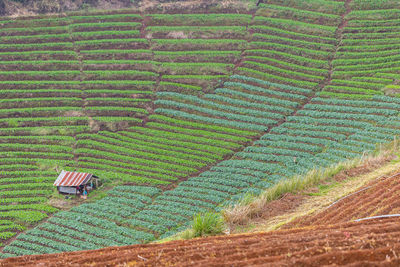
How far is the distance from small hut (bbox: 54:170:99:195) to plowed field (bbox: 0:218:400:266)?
21259mm

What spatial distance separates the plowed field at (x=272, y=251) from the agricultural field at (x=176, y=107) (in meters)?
14.8

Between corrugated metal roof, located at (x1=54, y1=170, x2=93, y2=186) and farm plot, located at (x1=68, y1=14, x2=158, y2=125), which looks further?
farm plot, located at (x1=68, y1=14, x2=158, y2=125)

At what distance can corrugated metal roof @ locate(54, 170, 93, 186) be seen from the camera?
1704 inches

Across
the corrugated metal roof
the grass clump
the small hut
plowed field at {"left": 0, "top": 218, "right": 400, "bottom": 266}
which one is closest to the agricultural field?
the small hut

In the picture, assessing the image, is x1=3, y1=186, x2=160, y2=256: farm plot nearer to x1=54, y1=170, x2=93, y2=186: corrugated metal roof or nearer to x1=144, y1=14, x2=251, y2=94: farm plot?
x1=54, y1=170, x2=93, y2=186: corrugated metal roof

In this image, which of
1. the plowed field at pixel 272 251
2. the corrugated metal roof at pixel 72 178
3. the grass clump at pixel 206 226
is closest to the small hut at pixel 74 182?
the corrugated metal roof at pixel 72 178

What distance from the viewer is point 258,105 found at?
52.2 metres

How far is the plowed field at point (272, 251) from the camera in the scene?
55.2 feet

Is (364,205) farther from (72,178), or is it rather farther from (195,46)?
(195,46)

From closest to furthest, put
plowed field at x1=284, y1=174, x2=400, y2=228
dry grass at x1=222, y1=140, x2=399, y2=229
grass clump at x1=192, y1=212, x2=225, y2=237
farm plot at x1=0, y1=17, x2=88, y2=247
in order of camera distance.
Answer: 1. plowed field at x1=284, y1=174, x2=400, y2=228
2. grass clump at x1=192, y1=212, x2=225, y2=237
3. dry grass at x1=222, y1=140, x2=399, y2=229
4. farm plot at x1=0, y1=17, x2=88, y2=247

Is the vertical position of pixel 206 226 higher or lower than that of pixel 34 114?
lower

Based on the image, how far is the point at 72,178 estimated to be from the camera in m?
43.8

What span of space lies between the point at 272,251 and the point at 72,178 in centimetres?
2913

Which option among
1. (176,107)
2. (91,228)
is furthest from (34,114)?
(91,228)
